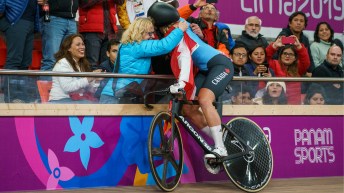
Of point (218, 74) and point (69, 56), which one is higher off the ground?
point (69, 56)

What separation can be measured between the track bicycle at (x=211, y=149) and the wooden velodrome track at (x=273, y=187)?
0.51 ft

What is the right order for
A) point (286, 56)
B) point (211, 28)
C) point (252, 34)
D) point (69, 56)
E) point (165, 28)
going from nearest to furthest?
1. point (165, 28)
2. point (69, 56)
3. point (211, 28)
4. point (286, 56)
5. point (252, 34)

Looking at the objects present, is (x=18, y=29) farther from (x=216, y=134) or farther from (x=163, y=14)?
(x=216, y=134)

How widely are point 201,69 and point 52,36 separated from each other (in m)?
2.06

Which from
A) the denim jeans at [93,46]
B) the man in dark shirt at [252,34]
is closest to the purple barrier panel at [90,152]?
the denim jeans at [93,46]

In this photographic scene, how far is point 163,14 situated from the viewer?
8.79m

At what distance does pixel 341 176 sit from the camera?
10.4 meters

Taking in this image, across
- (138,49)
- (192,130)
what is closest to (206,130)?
(192,130)

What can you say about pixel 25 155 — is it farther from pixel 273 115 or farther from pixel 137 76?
pixel 273 115

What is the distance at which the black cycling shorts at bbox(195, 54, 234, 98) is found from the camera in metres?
8.79

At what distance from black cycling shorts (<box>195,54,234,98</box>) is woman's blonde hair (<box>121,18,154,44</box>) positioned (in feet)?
2.69

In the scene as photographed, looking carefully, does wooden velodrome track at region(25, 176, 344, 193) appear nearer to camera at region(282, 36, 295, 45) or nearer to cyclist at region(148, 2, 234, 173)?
cyclist at region(148, 2, 234, 173)

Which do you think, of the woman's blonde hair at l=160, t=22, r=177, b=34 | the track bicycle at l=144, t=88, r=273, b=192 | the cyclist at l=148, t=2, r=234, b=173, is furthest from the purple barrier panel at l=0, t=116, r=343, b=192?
the woman's blonde hair at l=160, t=22, r=177, b=34

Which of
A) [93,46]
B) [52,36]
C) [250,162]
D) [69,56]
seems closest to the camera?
[250,162]
